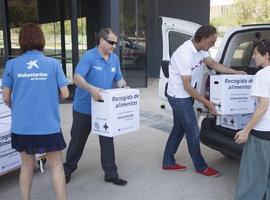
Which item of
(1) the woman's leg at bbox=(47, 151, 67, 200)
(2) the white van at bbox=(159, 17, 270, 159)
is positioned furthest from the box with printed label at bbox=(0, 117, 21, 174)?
(2) the white van at bbox=(159, 17, 270, 159)

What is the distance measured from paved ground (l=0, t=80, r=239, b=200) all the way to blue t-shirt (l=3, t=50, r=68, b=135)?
1.05 metres

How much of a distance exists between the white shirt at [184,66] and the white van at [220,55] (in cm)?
23

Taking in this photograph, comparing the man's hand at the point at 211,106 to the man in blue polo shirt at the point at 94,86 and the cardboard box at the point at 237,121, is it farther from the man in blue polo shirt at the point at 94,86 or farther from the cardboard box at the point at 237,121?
the man in blue polo shirt at the point at 94,86

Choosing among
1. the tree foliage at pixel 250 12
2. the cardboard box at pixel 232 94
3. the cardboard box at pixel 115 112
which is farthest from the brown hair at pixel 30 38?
the tree foliage at pixel 250 12

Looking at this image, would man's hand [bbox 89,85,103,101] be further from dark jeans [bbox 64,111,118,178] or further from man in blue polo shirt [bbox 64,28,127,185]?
dark jeans [bbox 64,111,118,178]

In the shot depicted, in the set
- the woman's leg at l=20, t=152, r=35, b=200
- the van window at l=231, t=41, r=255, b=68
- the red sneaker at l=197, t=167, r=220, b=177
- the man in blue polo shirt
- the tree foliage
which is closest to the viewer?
the woman's leg at l=20, t=152, r=35, b=200

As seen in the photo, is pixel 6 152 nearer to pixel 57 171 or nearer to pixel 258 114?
pixel 57 171

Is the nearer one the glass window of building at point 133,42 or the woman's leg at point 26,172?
the woman's leg at point 26,172

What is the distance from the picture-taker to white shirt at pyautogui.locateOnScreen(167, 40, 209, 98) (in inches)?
161

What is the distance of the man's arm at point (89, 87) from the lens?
3.72 metres

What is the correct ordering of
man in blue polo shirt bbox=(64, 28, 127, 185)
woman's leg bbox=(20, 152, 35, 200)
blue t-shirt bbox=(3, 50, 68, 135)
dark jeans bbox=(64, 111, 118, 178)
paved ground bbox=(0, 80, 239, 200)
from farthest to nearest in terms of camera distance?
1. dark jeans bbox=(64, 111, 118, 178)
2. paved ground bbox=(0, 80, 239, 200)
3. man in blue polo shirt bbox=(64, 28, 127, 185)
4. woman's leg bbox=(20, 152, 35, 200)
5. blue t-shirt bbox=(3, 50, 68, 135)

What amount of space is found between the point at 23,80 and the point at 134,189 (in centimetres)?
171

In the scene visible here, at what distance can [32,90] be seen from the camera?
3.13 metres

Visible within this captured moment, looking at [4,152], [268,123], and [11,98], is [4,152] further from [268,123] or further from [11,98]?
[268,123]
